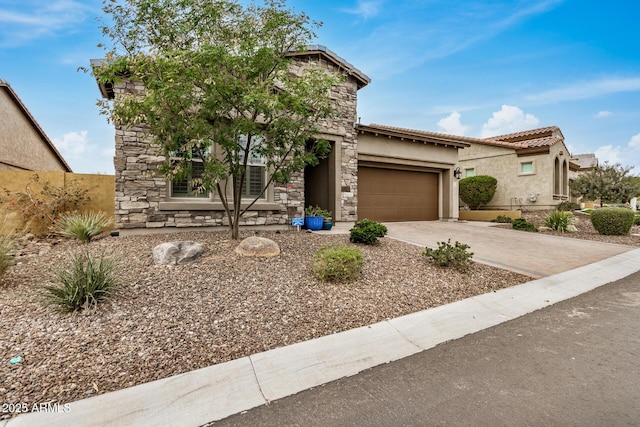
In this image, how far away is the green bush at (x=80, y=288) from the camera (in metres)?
3.35

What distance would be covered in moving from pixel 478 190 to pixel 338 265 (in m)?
14.7

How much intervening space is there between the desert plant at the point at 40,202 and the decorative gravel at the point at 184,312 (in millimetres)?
1878

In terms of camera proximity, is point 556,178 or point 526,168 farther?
point 556,178

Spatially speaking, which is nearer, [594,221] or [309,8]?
[309,8]

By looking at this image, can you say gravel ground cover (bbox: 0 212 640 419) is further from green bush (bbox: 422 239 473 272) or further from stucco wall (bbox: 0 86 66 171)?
stucco wall (bbox: 0 86 66 171)

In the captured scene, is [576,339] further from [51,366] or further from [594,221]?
[594,221]

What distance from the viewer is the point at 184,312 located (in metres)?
3.49

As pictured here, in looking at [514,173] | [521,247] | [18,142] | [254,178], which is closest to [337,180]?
[254,178]

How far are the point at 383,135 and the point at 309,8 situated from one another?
270 inches

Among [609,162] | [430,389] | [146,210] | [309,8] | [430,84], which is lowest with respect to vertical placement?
[430,389]

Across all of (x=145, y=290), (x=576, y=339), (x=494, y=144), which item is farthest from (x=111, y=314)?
(x=494, y=144)

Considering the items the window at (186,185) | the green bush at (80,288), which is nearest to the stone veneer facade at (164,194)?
the window at (186,185)

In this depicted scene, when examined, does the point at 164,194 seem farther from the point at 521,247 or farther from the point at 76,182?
the point at 521,247

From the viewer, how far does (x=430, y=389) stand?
7.89 ft
